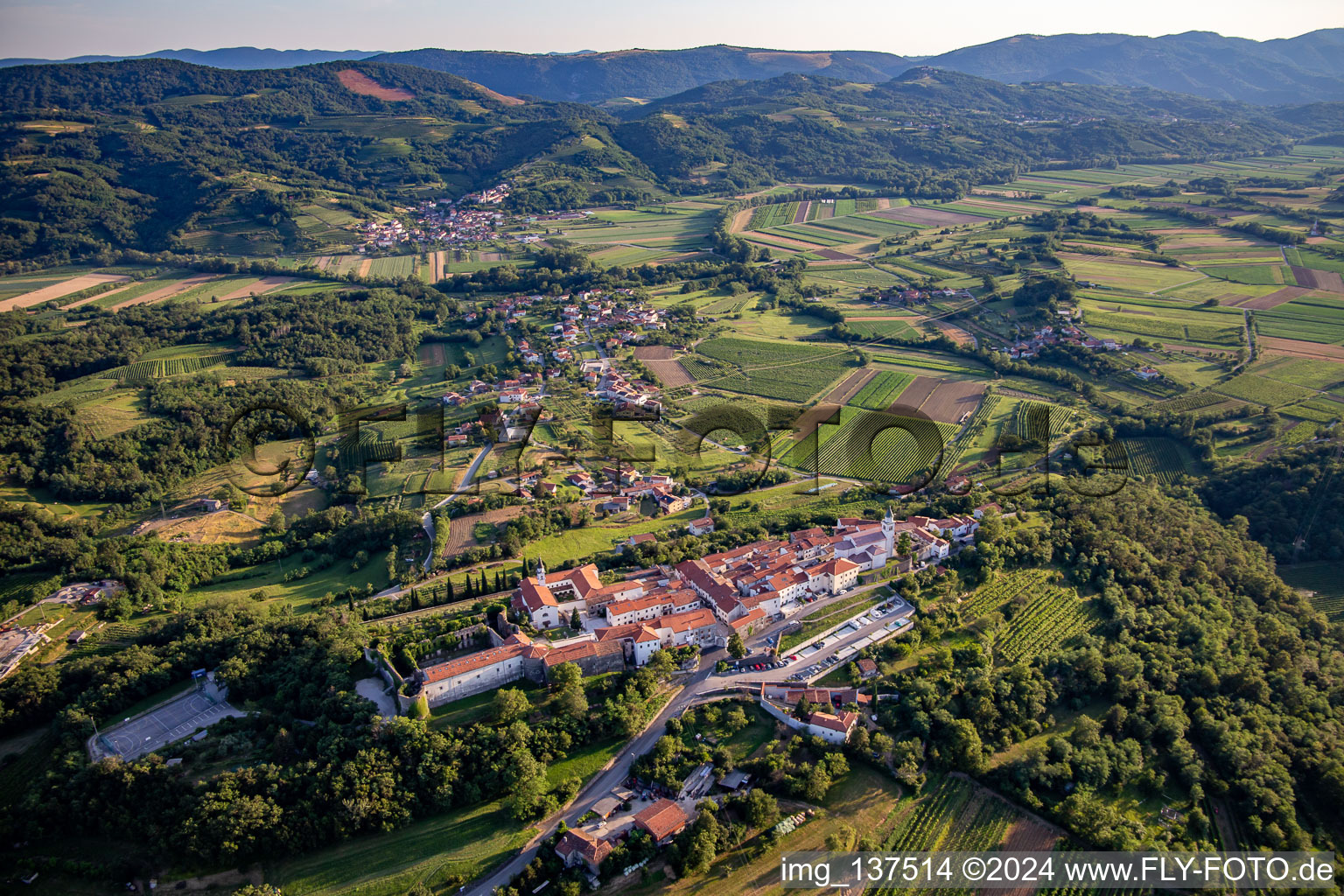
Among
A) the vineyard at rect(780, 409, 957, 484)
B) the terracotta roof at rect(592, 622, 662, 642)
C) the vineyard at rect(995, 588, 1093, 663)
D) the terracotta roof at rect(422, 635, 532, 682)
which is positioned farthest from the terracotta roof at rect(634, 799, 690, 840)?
the vineyard at rect(780, 409, 957, 484)

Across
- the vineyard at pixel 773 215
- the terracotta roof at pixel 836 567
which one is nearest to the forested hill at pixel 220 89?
the vineyard at pixel 773 215

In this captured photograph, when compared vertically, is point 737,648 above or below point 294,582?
above

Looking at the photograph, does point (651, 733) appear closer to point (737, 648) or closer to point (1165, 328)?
point (737, 648)

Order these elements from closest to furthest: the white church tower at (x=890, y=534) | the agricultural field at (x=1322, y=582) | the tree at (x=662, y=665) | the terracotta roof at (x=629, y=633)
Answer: the tree at (x=662, y=665)
the terracotta roof at (x=629, y=633)
the white church tower at (x=890, y=534)
the agricultural field at (x=1322, y=582)

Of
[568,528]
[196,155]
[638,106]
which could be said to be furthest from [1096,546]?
[638,106]

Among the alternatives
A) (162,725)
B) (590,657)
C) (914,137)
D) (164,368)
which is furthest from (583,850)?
(914,137)

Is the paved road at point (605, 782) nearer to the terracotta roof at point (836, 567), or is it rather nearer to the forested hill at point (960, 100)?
the terracotta roof at point (836, 567)

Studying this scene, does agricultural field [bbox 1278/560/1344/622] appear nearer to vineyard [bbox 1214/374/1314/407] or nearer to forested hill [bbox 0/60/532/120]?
vineyard [bbox 1214/374/1314/407]
